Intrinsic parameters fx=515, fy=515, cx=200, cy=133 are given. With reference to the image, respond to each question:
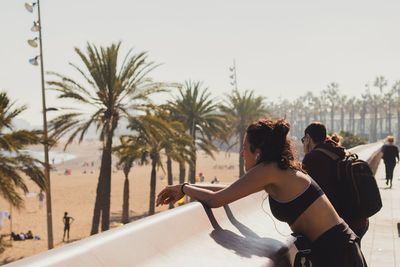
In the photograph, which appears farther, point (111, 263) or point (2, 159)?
point (2, 159)

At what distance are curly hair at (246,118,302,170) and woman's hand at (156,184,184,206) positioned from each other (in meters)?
0.61

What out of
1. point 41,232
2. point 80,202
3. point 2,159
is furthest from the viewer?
point 80,202

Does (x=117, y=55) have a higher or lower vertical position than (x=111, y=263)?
higher

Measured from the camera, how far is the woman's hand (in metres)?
2.84

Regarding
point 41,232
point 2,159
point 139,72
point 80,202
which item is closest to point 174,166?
point 80,202

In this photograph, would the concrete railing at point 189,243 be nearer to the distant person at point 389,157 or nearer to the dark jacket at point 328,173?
the dark jacket at point 328,173

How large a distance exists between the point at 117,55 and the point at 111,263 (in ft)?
60.4

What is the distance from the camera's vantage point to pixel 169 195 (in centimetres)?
290

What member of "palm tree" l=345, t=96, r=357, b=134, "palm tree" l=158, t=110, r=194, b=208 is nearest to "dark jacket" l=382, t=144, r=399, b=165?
"palm tree" l=158, t=110, r=194, b=208

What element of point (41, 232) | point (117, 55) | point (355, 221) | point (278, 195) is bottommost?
point (41, 232)

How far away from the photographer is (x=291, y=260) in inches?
98.7

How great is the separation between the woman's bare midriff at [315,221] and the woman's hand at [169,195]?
0.78 metres

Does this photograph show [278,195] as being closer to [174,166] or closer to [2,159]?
[2,159]

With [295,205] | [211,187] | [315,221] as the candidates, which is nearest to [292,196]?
[295,205]
